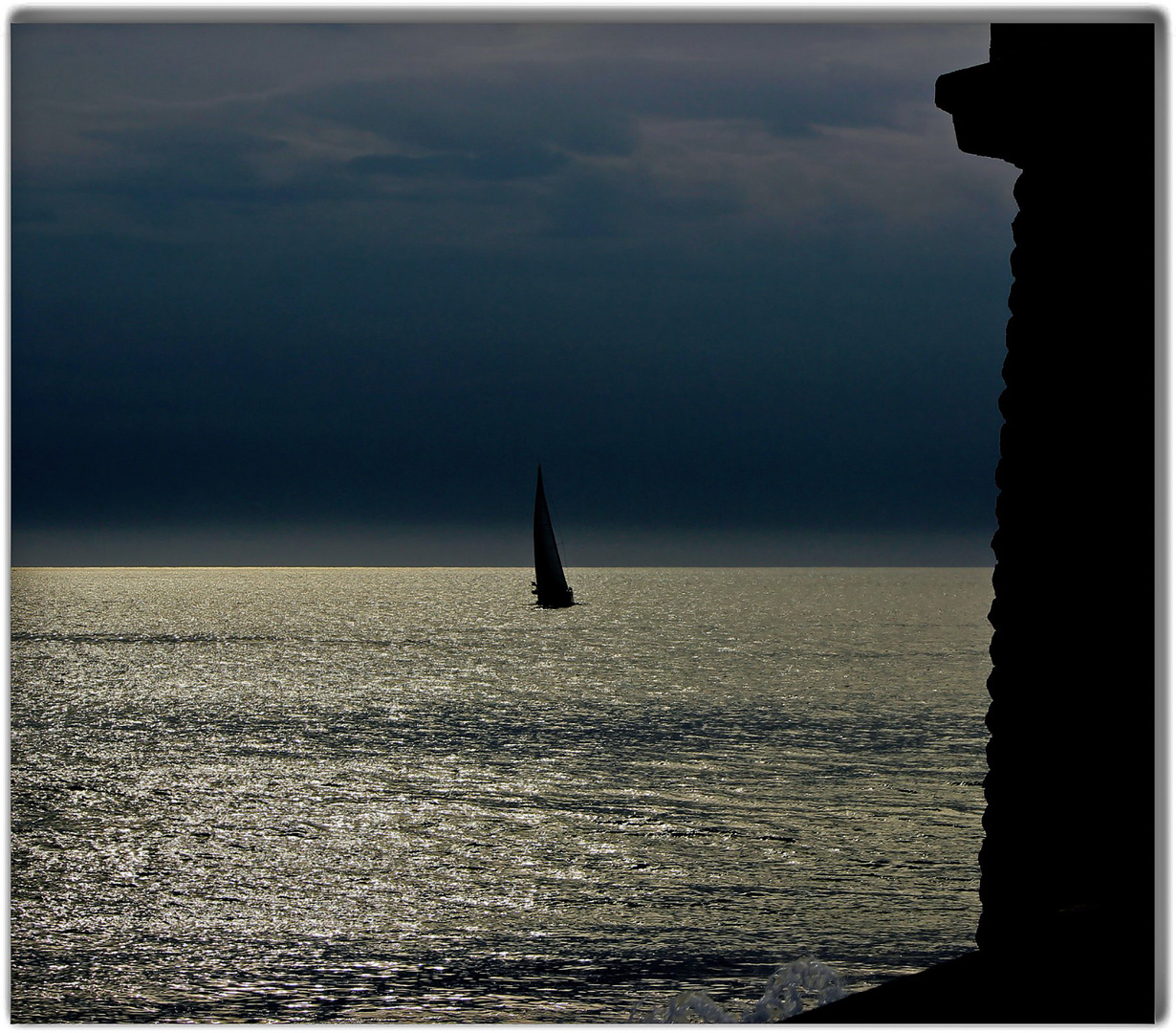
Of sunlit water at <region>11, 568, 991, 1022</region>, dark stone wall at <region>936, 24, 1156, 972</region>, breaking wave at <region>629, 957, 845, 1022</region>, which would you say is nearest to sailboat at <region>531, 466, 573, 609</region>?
sunlit water at <region>11, 568, 991, 1022</region>

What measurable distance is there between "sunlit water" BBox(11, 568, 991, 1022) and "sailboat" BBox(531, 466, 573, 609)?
2260 cm

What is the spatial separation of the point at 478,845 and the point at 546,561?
74403 mm

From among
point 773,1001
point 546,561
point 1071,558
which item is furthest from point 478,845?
point 546,561

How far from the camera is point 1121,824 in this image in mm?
7168

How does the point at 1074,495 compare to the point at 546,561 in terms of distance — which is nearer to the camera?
the point at 1074,495

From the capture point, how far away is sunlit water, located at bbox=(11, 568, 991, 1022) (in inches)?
694

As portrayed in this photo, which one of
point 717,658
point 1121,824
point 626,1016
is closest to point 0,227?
point 1121,824

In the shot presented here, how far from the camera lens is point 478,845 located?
88.8ft

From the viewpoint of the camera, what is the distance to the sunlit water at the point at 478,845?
17.6 metres

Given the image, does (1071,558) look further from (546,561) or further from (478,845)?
(546,561)

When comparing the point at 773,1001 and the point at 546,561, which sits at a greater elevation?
the point at 546,561

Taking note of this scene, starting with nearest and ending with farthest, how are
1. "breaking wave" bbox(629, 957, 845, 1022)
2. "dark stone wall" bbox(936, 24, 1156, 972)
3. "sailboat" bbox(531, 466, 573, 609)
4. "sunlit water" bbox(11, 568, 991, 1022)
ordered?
1. "dark stone wall" bbox(936, 24, 1156, 972)
2. "breaking wave" bbox(629, 957, 845, 1022)
3. "sunlit water" bbox(11, 568, 991, 1022)
4. "sailboat" bbox(531, 466, 573, 609)

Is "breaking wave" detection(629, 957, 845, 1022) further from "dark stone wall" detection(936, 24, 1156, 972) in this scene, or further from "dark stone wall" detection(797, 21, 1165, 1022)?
"dark stone wall" detection(797, 21, 1165, 1022)

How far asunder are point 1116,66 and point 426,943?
1693 centimetres
